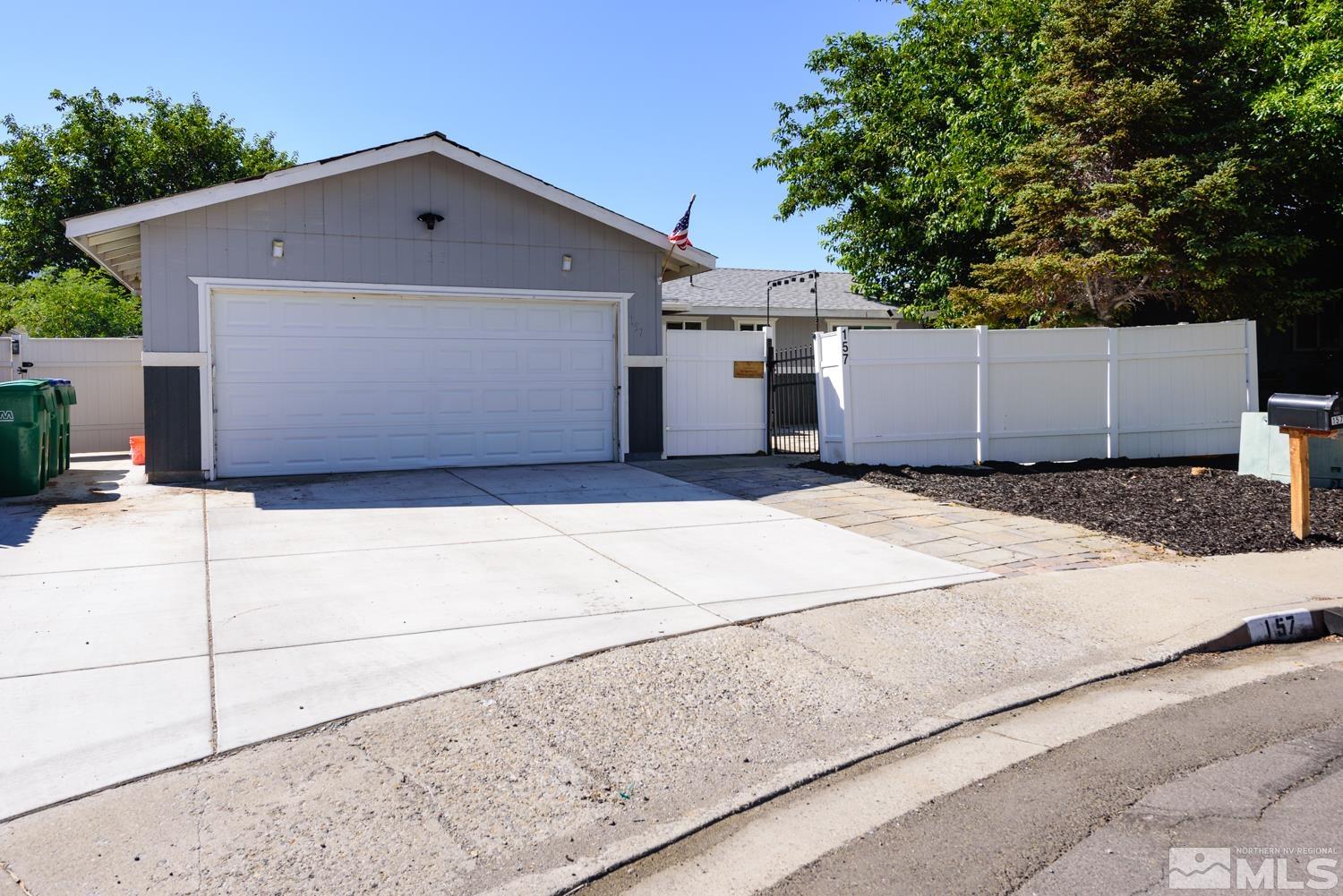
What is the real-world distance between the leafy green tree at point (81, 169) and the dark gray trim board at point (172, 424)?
23.4 meters

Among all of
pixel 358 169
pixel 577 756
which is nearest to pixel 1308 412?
pixel 577 756

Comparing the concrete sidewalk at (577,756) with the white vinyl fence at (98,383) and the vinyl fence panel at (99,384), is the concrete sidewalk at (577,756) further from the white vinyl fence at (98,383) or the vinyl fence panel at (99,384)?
the white vinyl fence at (98,383)

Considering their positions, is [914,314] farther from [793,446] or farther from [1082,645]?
[1082,645]

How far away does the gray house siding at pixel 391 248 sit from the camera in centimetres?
1155

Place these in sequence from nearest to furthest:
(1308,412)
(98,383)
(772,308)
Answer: (1308,412) < (98,383) < (772,308)

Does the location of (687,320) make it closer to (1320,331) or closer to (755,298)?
(755,298)

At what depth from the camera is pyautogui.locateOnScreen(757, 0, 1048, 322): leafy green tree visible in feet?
57.0

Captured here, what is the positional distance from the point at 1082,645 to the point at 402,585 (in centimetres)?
437

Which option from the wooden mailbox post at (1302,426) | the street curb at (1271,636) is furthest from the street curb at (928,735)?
the wooden mailbox post at (1302,426)

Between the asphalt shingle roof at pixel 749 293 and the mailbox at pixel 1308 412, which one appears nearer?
the mailbox at pixel 1308 412

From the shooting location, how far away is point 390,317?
41.3 feet

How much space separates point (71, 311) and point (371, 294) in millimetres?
17860

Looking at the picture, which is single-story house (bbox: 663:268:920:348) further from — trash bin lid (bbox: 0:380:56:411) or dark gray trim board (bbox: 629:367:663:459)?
trash bin lid (bbox: 0:380:56:411)

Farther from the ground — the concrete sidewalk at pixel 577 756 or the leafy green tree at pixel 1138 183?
the leafy green tree at pixel 1138 183
